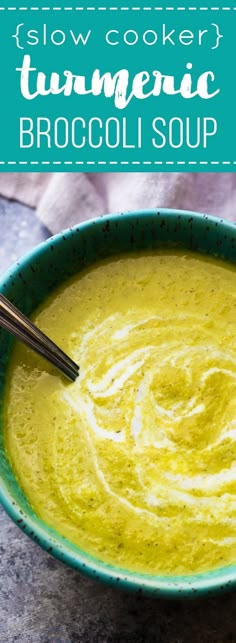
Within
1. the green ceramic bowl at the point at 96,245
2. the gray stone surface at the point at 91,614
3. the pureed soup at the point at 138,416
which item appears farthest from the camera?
the green ceramic bowl at the point at 96,245

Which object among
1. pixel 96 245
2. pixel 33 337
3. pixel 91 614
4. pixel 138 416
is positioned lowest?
pixel 91 614

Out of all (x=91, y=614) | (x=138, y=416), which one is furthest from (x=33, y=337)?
(x=91, y=614)

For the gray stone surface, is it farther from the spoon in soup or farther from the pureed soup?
the spoon in soup

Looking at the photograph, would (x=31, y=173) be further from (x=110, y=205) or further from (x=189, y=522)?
(x=189, y=522)

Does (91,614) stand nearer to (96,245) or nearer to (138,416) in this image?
(138,416)

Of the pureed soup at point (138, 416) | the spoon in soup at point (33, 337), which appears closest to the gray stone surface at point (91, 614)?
the pureed soup at point (138, 416)

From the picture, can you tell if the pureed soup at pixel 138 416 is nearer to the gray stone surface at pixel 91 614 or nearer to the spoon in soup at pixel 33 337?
the spoon in soup at pixel 33 337
